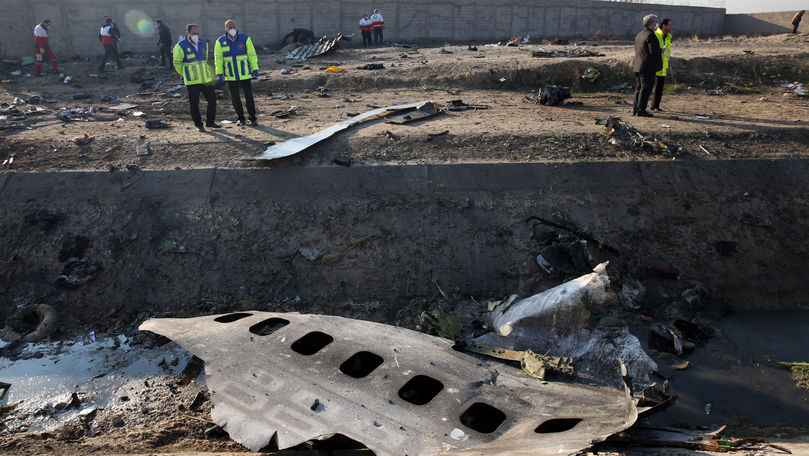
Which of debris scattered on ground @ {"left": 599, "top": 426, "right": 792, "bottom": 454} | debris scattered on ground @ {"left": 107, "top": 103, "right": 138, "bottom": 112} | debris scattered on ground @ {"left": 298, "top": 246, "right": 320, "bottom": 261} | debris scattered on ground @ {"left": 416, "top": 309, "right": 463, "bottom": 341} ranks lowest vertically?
debris scattered on ground @ {"left": 416, "top": 309, "right": 463, "bottom": 341}

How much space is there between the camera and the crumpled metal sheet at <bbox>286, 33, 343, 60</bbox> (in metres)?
15.3

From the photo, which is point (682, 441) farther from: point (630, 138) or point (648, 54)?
point (648, 54)

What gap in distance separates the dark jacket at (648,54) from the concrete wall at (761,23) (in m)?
18.7

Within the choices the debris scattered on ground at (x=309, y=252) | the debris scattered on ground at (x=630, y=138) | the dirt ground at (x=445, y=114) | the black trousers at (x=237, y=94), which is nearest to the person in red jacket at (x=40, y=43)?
the dirt ground at (x=445, y=114)

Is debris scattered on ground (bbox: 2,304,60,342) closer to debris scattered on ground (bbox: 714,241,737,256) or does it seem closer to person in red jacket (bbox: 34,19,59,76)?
debris scattered on ground (bbox: 714,241,737,256)

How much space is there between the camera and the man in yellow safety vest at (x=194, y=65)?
7.38 metres

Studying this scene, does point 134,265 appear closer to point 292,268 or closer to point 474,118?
point 292,268

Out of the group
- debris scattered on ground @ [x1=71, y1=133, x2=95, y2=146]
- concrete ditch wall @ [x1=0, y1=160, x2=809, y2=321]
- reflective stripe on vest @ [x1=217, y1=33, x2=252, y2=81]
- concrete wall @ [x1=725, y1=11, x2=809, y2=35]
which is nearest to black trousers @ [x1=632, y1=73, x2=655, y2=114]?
concrete ditch wall @ [x1=0, y1=160, x2=809, y2=321]

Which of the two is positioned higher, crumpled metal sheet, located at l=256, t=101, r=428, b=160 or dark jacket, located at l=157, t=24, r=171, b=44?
dark jacket, located at l=157, t=24, r=171, b=44

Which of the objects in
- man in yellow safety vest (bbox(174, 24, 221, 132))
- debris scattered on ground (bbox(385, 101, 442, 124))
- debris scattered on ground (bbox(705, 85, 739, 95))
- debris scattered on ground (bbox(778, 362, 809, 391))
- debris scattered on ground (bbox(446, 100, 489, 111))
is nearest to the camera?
debris scattered on ground (bbox(778, 362, 809, 391))

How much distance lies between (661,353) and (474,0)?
1998cm

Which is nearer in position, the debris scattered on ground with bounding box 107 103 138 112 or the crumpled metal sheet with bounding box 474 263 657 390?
the crumpled metal sheet with bounding box 474 263 657 390

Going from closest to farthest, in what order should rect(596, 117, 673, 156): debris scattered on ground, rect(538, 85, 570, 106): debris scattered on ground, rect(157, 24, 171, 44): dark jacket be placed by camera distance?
1. rect(596, 117, 673, 156): debris scattered on ground
2. rect(538, 85, 570, 106): debris scattered on ground
3. rect(157, 24, 171, 44): dark jacket

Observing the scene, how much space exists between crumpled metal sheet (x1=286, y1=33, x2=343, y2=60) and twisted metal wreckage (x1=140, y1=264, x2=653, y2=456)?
1268 cm
